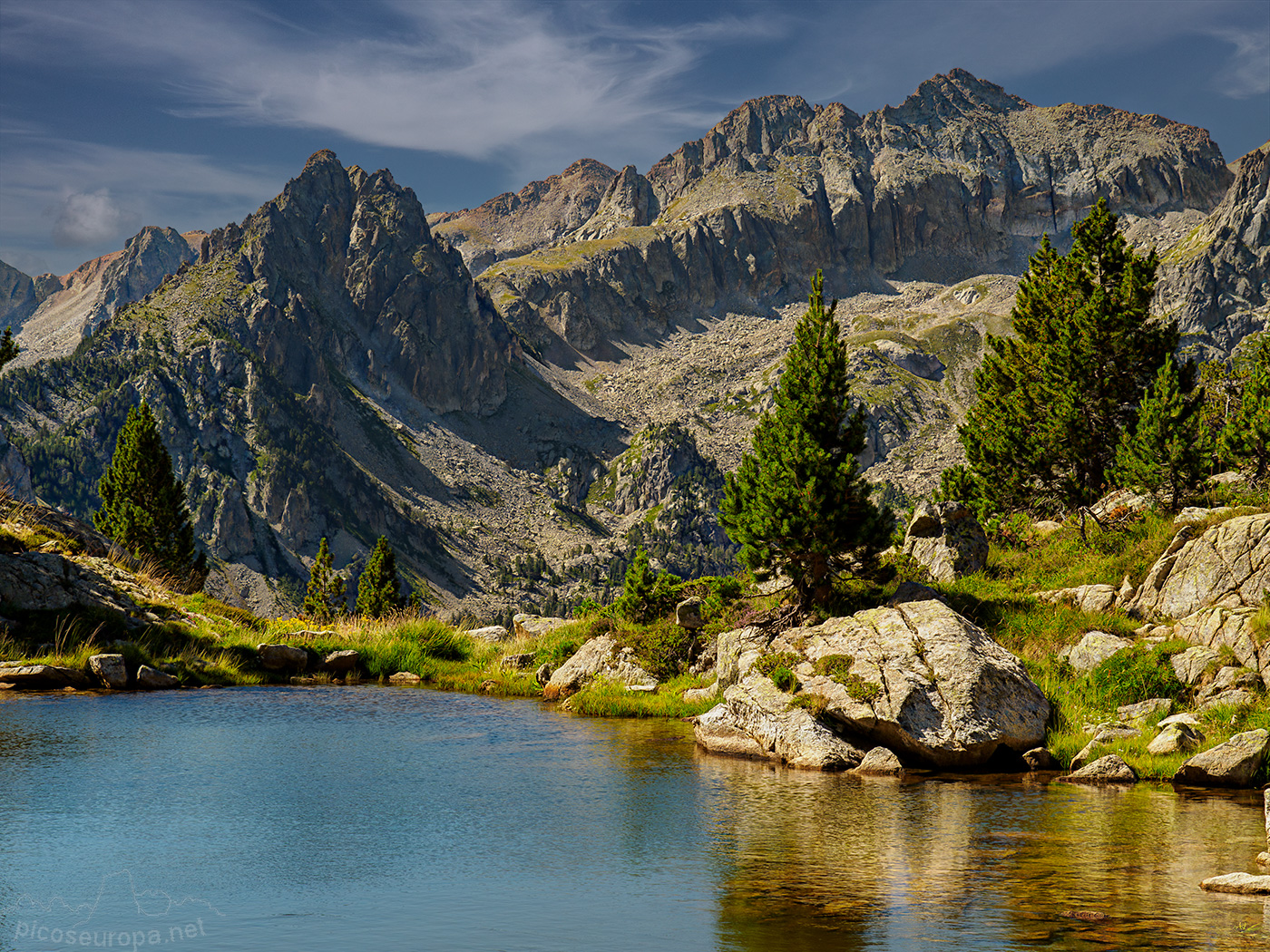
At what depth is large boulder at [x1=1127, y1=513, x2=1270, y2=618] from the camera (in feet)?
95.8

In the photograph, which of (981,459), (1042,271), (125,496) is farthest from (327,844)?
(125,496)

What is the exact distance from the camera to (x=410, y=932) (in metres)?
11.9

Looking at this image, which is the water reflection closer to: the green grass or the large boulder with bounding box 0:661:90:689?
the green grass

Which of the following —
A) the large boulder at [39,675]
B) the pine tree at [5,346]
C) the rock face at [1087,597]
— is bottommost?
the large boulder at [39,675]

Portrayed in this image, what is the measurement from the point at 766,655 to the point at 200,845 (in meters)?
Answer: 17.7

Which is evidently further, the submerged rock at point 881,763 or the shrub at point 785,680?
the shrub at point 785,680

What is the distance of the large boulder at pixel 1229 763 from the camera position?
21.1 metres

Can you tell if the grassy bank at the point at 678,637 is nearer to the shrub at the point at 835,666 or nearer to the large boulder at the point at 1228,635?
the large boulder at the point at 1228,635

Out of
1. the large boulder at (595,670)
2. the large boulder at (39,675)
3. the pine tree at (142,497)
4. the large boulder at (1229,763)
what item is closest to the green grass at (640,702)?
the large boulder at (595,670)

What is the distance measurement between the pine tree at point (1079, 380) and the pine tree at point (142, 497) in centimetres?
6126

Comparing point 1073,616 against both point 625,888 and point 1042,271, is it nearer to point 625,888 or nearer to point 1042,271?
point 625,888

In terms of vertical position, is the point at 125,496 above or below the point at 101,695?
above

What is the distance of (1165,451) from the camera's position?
39375mm

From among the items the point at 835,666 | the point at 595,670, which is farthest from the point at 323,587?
the point at 835,666
